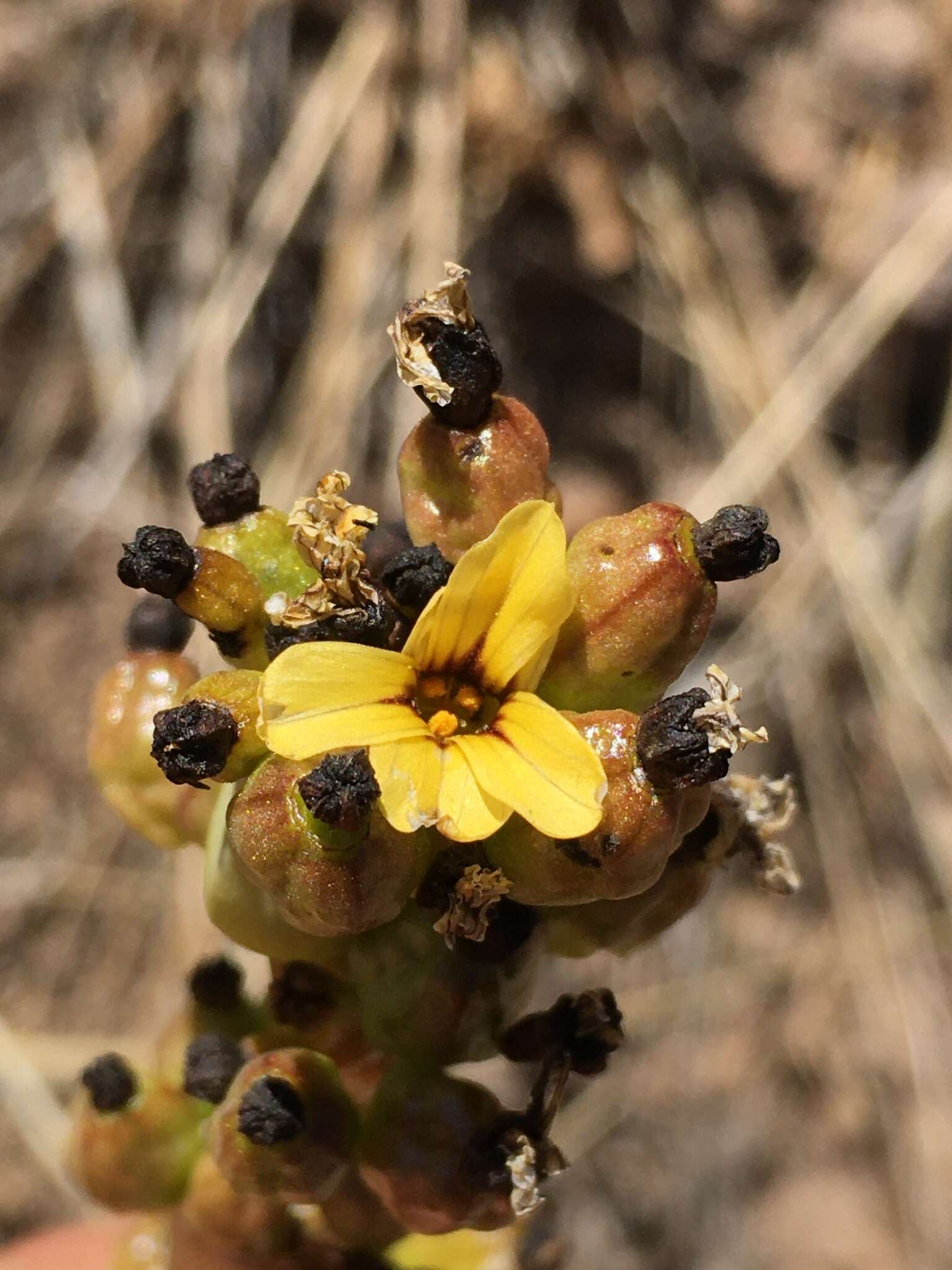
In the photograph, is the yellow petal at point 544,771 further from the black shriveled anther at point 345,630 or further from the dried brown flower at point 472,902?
the black shriveled anther at point 345,630

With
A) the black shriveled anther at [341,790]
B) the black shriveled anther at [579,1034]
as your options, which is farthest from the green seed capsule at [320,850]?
the black shriveled anther at [579,1034]

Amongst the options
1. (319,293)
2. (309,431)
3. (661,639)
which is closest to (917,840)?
(309,431)

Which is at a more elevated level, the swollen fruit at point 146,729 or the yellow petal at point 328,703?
the yellow petal at point 328,703

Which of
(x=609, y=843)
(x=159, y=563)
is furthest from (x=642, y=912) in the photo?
(x=159, y=563)

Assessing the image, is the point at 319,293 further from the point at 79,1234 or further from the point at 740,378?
the point at 79,1234

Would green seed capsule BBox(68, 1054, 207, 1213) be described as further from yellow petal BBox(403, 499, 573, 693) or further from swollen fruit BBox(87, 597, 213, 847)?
yellow petal BBox(403, 499, 573, 693)

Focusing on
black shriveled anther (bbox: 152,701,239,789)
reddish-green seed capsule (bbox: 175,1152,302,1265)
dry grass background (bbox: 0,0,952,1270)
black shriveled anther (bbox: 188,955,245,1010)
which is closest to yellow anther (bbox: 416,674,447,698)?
A: black shriveled anther (bbox: 152,701,239,789)
